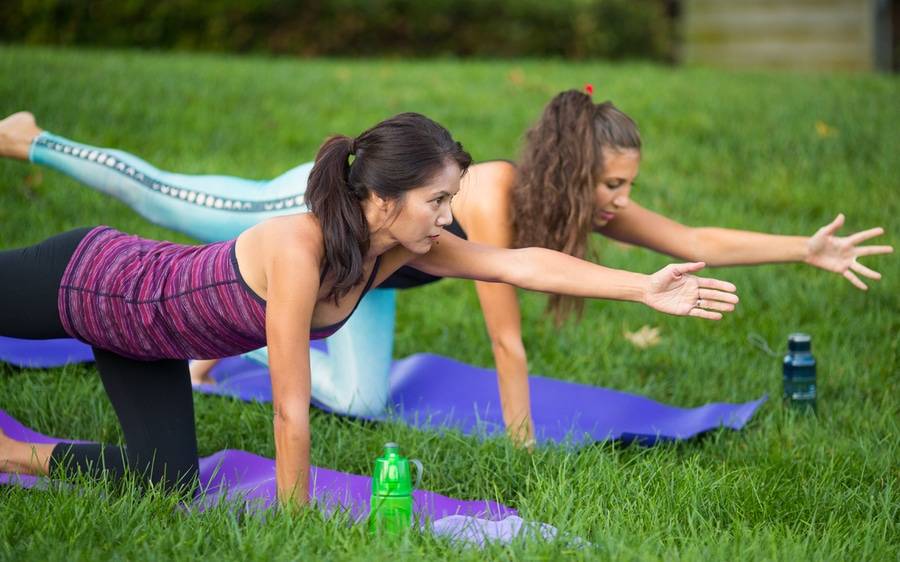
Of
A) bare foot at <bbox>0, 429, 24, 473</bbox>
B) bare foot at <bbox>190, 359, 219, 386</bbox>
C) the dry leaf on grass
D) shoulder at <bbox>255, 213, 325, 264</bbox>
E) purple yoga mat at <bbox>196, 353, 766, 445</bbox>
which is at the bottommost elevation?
bare foot at <bbox>0, 429, 24, 473</bbox>

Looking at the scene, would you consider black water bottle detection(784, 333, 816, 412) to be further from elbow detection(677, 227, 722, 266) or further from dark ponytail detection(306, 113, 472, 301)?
dark ponytail detection(306, 113, 472, 301)

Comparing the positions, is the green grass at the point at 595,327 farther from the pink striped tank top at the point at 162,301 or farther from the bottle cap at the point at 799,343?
the pink striped tank top at the point at 162,301

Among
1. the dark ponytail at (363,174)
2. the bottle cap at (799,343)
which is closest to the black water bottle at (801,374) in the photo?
the bottle cap at (799,343)

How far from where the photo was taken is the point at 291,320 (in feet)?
9.93

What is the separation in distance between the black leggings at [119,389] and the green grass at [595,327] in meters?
0.29

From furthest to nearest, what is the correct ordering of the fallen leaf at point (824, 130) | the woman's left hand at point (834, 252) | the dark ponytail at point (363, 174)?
the fallen leaf at point (824, 130) → the woman's left hand at point (834, 252) → the dark ponytail at point (363, 174)

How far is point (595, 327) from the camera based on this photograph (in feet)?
18.6

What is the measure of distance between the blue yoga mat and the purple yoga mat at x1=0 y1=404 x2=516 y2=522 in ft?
1.83

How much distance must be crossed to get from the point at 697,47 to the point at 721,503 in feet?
41.2

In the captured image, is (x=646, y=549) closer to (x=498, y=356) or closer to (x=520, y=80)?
(x=498, y=356)

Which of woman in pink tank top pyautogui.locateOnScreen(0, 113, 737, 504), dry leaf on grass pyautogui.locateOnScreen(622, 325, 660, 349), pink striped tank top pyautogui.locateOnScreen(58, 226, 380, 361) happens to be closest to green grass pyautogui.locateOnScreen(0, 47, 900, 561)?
dry leaf on grass pyautogui.locateOnScreen(622, 325, 660, 349)

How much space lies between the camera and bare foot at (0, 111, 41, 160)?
4469mm

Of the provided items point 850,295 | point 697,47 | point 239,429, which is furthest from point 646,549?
point 697,47

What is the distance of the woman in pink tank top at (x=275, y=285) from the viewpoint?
3.07 m
